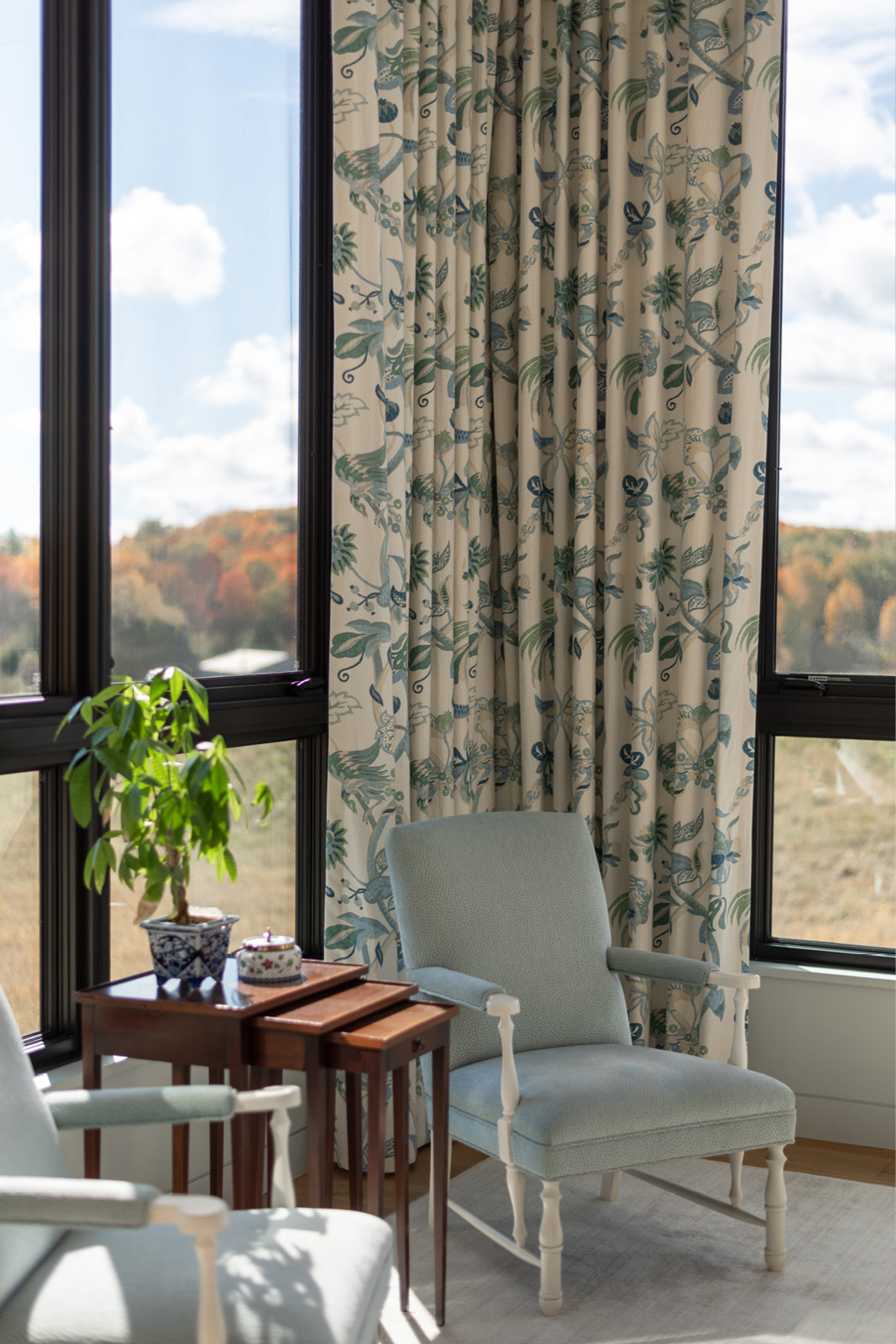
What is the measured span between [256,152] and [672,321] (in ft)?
4.10

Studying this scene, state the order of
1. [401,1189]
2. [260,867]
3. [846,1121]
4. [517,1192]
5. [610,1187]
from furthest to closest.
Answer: [846,1121], [260,867], [610,1187], [517,1192], [401,1189]

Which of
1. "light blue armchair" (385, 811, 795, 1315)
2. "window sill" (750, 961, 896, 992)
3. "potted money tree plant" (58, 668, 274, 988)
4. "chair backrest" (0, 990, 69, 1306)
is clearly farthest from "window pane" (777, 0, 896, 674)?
"chair backrest" (0, 990, 69, 1306)

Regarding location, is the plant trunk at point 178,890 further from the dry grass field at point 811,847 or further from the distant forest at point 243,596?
the dry grass field at point 811,847

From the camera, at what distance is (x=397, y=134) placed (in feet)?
10.7

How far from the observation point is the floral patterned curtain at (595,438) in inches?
137

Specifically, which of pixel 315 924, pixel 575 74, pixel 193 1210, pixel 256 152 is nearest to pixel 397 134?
pixel 256 152

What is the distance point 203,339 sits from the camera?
3.05 meters

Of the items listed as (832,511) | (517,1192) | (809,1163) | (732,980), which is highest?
(832,511)

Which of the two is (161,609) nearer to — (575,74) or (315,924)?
(315,924)

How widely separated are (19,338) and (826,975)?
104 inches

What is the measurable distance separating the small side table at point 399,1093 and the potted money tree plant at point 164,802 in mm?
330

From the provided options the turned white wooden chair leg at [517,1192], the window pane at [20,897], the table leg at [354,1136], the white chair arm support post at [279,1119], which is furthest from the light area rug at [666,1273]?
the window pane at [20,897]

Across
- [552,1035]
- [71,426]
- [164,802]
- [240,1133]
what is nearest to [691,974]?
[552,1035]

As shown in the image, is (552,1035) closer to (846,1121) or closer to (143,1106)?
(846,1121)
